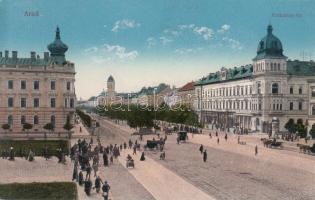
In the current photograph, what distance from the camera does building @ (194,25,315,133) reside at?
59.1 meters

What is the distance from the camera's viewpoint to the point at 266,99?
62562mm

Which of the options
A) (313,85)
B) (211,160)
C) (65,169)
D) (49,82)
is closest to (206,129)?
(313,85)

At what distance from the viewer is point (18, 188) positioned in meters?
21.5

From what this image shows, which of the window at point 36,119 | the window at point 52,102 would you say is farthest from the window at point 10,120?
the window at point 52,102

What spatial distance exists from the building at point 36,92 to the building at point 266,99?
21568 millimetres

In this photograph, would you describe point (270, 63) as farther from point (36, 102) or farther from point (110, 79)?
point (110, 79)

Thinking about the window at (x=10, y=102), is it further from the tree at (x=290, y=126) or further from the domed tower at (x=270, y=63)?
the tree at (x=290, y=126)

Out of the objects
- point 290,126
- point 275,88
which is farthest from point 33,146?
point 275,88

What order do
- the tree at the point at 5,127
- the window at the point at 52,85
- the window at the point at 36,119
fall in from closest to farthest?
the tree at the point at 5,127
the window at the point at 36,119
the window at the point at 52,85

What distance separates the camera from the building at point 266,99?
59094mm

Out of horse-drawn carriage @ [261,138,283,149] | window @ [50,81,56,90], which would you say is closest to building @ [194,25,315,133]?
horse-drawn carriage @ [261,138,283,149]

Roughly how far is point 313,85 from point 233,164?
90.9 ft

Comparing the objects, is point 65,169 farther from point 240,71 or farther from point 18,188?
point 240,71

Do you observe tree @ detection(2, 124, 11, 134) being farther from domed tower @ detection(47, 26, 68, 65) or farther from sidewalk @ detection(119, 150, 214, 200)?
sidewalk @ detection(119, 150, 214, 200)
